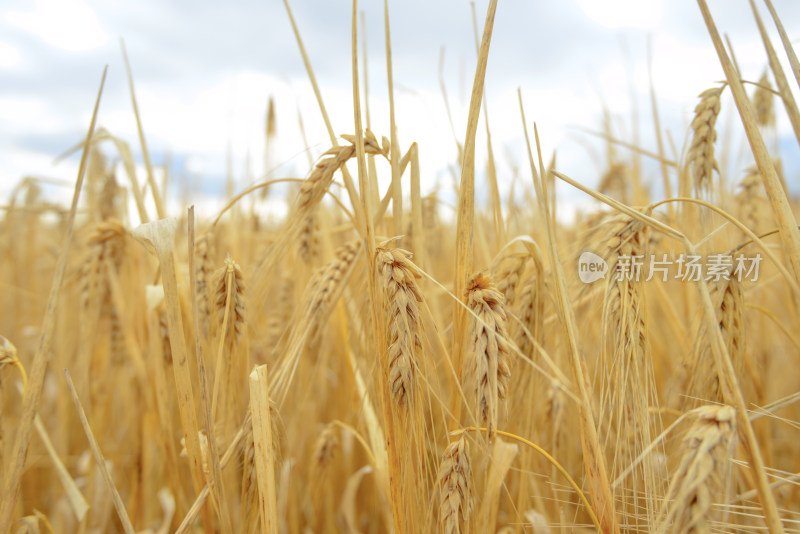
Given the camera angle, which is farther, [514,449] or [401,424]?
[514,449]

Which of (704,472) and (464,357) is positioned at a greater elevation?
(464,357)

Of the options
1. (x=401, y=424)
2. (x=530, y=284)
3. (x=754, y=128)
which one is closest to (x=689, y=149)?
(x=754, y=128)

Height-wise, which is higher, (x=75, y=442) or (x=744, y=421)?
(x=744, y=421)

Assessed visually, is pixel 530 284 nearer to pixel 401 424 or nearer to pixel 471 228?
pixel 471 228

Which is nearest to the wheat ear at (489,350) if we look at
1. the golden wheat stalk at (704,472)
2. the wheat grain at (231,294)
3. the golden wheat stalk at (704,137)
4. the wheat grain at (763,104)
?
the golden wheat stalk at (704,472)

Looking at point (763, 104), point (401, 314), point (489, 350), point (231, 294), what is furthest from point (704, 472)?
point (763, 104)

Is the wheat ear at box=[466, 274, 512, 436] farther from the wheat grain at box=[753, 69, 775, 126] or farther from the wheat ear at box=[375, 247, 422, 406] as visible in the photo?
the wheat grain at box=[753, 69, 775, 126]

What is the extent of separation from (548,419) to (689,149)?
70cm

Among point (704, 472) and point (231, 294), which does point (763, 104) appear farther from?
point (231, 294)

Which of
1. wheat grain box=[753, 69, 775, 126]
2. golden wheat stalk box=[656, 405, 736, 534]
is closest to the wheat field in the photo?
golden wheat stalk box=[656, 405, 736, 534]

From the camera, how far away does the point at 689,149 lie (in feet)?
3.17

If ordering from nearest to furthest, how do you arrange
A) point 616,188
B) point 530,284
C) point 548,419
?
point 530,284 < point 548,419 < point 616,188

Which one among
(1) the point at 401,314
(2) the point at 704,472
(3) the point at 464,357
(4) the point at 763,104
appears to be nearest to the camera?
(2) the point at 704,472

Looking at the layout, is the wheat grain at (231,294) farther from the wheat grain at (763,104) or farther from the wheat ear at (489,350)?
the wheat grain at (763,104)
